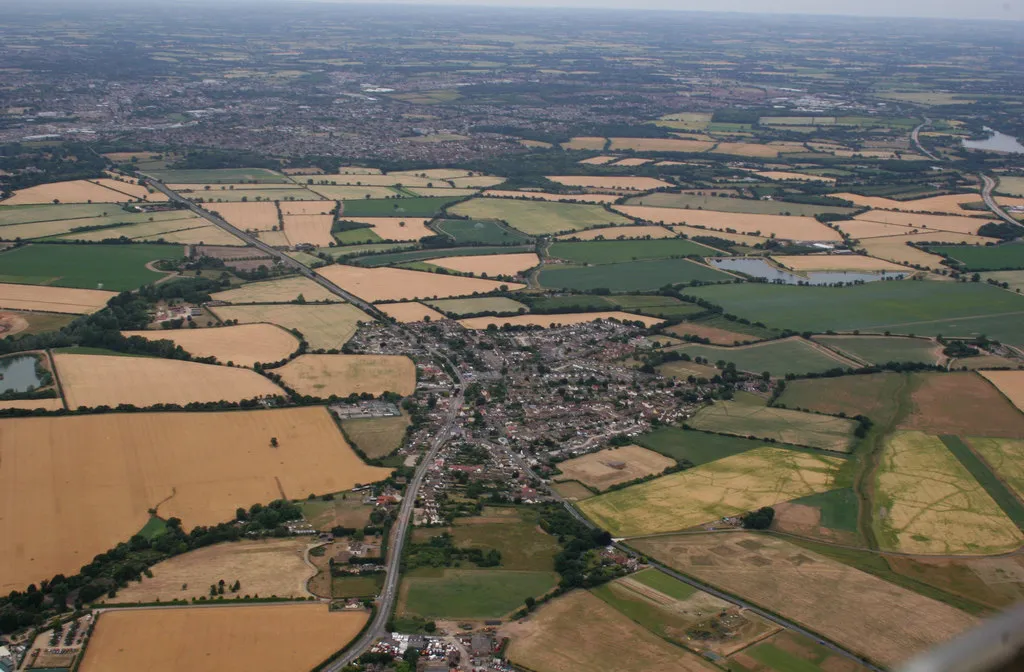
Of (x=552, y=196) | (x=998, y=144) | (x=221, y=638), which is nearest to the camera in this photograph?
(x=221, y=638)

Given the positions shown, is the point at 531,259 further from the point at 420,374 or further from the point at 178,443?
the point at 178,443

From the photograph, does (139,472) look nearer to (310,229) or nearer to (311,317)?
(311,317)

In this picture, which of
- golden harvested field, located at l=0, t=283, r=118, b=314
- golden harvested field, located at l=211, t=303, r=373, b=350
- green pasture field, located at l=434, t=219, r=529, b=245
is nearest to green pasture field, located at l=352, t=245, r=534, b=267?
green pasture field, located at l=434, t=219, r=529, b=245

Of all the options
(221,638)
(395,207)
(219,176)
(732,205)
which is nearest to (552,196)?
(395,207)

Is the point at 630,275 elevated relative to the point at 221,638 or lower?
lower

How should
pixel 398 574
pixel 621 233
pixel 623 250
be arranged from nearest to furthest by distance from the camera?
pixel 398 574 < pixel 623 250 < pixel 621 233

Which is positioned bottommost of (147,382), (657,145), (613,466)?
(613,466)

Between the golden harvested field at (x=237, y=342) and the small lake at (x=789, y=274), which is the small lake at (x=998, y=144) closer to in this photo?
the small lake at (x=789, y=274)
